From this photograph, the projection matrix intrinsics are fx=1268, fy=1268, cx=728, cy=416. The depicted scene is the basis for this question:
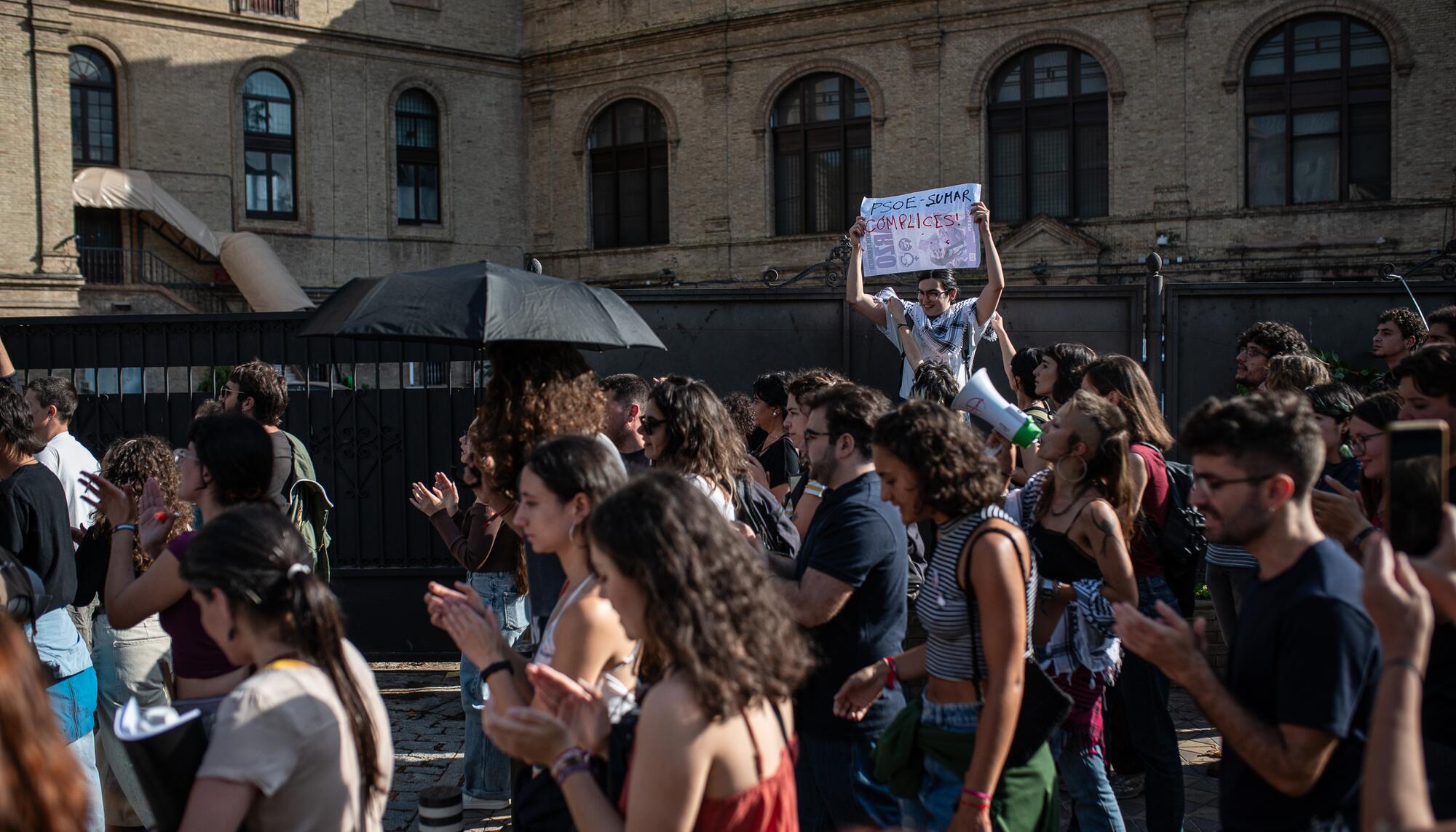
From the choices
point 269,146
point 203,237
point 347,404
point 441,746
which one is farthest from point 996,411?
point 269,146

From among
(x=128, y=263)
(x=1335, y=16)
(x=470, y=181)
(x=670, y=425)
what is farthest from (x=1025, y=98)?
(x=670, y=425)

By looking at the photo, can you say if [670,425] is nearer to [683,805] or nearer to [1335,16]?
[683,805]

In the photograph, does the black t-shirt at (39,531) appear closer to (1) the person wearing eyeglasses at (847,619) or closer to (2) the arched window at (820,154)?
(1) the person wearing eyeglasses at (847,619)

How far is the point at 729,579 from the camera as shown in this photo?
2715 mm

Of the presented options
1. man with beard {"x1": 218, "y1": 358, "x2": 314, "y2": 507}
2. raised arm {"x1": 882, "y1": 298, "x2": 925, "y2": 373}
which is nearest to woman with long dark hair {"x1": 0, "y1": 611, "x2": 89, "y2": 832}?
man with beard {"x1": 218, "y1": 358, "x2": 314, "y2": 507}

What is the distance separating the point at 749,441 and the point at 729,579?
17.5 feet

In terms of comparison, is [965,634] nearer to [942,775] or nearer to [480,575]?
[942,775]

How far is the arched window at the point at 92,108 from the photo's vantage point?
26406 millimetres

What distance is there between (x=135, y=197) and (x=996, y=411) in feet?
83.4

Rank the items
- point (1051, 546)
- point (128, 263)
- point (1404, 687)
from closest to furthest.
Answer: point (1404, 687), point (1051, 546), point (128, 263)

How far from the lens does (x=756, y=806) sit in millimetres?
2635

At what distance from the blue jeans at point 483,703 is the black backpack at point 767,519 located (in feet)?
3.93

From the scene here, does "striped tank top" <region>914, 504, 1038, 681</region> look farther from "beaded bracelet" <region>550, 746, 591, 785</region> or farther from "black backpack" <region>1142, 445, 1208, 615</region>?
"black backpack" <region>1142, 445, 1208, 615</region>

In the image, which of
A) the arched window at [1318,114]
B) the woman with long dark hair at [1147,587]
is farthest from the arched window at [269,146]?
the woman with long dark hair at [1147,587]
